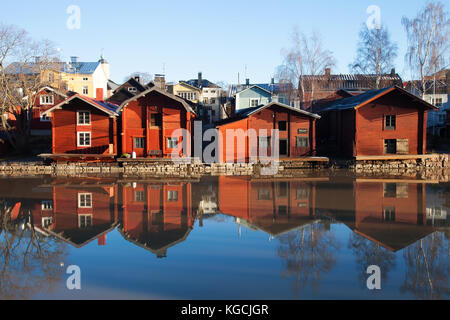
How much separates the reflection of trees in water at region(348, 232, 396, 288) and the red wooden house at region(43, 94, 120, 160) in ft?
76.8

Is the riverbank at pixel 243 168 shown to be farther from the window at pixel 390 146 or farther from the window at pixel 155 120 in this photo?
the window at pixel 155 120

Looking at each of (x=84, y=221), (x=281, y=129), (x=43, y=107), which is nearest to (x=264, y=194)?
(x=84, y=221)

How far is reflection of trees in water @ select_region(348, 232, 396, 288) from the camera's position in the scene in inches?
344

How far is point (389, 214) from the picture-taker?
46.3 feet

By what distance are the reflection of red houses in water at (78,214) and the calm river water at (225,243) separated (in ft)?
0.14

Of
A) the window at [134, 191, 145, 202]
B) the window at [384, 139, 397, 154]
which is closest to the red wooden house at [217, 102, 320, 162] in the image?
the window at [384, 139, 397, 154]

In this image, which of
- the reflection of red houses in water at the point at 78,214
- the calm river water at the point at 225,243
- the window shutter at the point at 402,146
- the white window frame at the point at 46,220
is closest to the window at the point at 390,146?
the window shutter at the point at 402,146

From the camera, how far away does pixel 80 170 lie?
2864 centimetres

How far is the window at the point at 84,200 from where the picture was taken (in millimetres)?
16016

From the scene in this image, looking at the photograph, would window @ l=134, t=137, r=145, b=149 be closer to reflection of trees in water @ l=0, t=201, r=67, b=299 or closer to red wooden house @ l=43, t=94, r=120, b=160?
red wooden house @ l=43, t=94, r=120, b=160

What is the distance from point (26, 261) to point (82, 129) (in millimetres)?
22641
